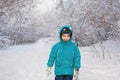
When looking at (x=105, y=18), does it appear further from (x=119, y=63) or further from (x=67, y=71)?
(x=67, y=71)

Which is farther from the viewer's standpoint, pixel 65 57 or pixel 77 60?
pixel 65 57

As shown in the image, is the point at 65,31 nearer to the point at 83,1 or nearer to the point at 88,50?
the point at 83,1

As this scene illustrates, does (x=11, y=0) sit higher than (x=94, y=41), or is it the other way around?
(x=11, y=0)

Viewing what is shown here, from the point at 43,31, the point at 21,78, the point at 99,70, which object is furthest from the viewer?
the point at 43,31

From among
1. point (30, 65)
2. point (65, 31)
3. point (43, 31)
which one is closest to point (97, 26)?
point (30, 65)

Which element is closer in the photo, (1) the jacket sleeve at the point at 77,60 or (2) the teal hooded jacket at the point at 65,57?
(1) the jacket sleeve at the point at 77,60

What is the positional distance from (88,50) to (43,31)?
80.6 ft

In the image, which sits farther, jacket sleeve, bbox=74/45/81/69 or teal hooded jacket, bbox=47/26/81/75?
teal hooded jacket, bbox=47/26/81/75

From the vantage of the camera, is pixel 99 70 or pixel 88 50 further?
pixel 88 50

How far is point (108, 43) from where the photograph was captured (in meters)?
22.0

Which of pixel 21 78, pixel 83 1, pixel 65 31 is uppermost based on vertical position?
pixel 83 1

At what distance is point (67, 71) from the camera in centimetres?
797

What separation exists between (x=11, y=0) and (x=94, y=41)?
6530 mm

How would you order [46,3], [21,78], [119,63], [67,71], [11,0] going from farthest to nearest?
[46,3] < [11,0] < [119,63] < [21,78] < [67,71]
